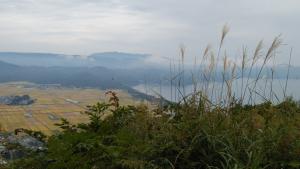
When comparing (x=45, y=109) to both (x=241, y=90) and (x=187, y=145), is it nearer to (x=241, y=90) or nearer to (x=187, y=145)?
(x=241, y=90)

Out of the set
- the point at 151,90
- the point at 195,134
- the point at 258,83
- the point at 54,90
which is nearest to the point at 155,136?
the point at 195,134

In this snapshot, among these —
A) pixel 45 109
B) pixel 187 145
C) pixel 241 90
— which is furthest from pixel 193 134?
pixel 45 109

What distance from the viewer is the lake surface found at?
6.01 m

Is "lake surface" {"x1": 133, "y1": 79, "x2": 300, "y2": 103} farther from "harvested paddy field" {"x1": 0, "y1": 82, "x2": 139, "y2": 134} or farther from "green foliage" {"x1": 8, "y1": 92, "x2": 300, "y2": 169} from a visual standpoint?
"harvested paddy field" {"x1": 0, "y1": 82, "x2": 139, "y2": 134}

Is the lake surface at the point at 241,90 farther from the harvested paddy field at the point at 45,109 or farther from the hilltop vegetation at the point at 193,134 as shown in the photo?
the harvested paddy field at the point at 45,109

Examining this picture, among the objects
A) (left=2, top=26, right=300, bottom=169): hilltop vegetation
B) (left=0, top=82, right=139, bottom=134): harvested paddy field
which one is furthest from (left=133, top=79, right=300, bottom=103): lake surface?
(left=0, top=82, right=139, bottom=134): harvested paddy field

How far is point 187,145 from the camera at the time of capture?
195 inches

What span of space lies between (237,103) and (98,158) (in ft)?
7.33

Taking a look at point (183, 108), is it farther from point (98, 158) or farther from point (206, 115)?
point (98, 158)

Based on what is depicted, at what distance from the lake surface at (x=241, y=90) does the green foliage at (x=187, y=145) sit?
471mm

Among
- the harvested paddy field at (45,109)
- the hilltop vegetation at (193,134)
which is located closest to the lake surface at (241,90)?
the hilltop vegetation at (193,134)

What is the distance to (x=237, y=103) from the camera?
236 inches

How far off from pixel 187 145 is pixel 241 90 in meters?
1.50

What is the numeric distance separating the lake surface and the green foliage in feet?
1.55
